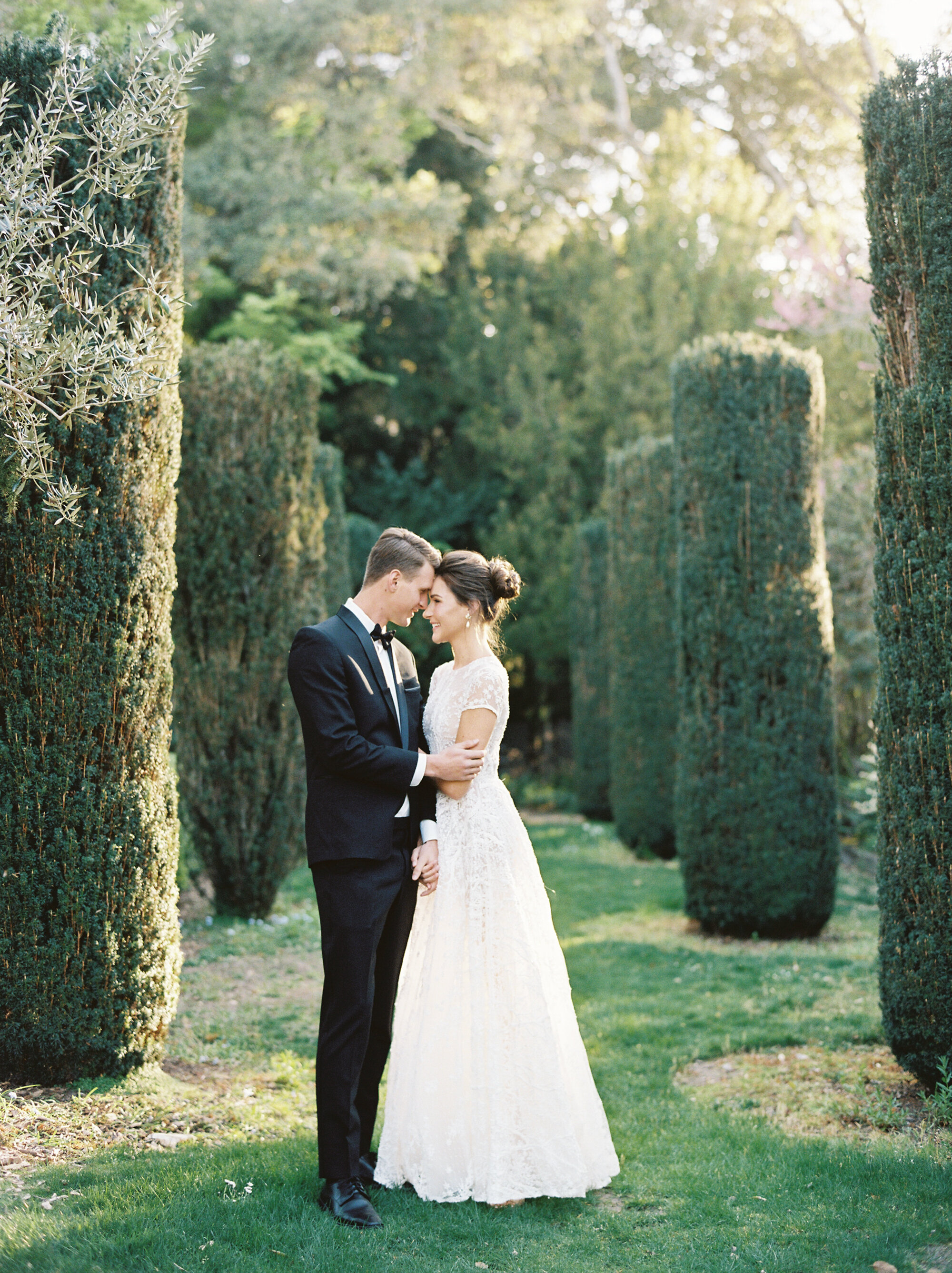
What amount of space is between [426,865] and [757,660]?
521cm

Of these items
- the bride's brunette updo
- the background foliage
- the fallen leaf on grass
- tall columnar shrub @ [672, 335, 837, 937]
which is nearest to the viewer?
the bride's brunette updo

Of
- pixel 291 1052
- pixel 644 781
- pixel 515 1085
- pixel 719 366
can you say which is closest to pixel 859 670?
pixel 644 781

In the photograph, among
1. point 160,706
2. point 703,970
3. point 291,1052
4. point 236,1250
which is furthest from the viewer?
point 703,970

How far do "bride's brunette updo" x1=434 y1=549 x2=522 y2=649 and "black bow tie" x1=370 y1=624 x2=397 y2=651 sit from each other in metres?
0.29

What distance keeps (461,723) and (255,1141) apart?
1.89 meters

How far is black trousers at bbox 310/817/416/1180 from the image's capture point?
12.1ft

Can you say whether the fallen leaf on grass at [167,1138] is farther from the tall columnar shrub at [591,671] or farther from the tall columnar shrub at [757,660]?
the tall columnar shrub at [591,671]

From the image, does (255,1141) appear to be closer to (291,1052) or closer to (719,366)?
(291,1052)

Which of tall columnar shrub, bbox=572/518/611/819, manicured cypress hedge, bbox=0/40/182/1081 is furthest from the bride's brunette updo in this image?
tall columnar shrub, bbox=572/518/611/819

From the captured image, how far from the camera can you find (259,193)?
1683cm

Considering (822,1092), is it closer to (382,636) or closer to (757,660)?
(382,636)

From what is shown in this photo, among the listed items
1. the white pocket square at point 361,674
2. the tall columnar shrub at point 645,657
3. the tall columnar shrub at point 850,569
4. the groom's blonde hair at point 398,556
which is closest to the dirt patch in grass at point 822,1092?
the white pocket square at point 361,674

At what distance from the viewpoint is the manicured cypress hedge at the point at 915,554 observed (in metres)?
4.74

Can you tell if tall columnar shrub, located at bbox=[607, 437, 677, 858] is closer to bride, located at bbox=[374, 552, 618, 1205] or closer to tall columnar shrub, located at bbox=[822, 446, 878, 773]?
tall columnar shrub, located at bbox=[822, 446, 878, 773]
